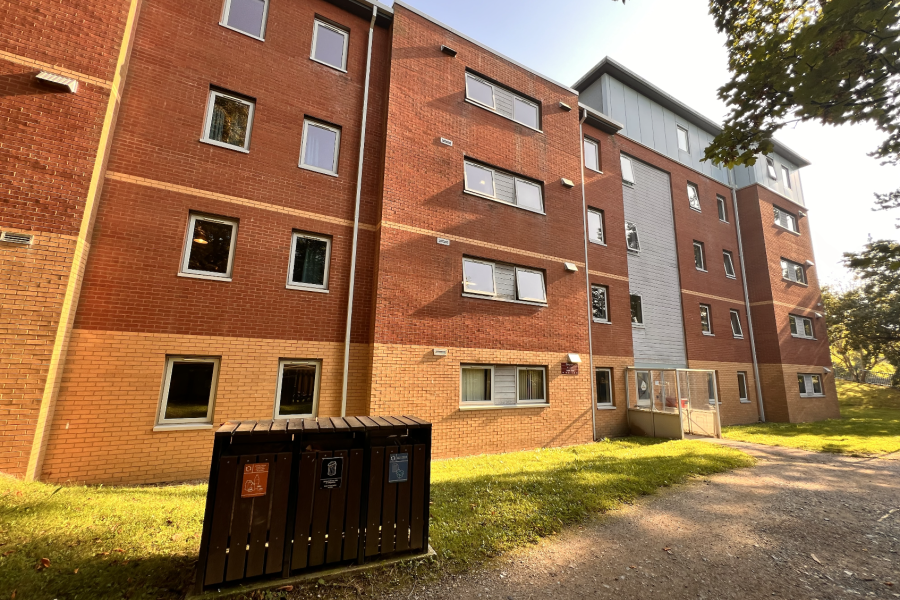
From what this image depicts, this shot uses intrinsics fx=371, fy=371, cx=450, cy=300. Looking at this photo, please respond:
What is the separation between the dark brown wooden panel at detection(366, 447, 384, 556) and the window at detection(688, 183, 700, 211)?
68.9 feet

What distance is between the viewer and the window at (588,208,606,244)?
1470cm

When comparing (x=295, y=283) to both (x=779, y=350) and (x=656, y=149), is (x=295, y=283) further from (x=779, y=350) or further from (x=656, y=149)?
(x=779, y=350)

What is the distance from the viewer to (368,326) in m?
9.63

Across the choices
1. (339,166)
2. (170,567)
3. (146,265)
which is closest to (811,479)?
(170,567)

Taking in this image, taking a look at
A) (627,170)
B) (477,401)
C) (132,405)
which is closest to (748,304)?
(627,170)

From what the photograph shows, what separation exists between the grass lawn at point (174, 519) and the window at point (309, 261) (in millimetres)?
4674

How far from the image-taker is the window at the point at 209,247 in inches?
321

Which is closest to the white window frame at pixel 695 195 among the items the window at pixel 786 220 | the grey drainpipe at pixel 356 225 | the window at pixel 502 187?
the window at pixel 786 220

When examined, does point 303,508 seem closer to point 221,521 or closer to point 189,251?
point 221,521

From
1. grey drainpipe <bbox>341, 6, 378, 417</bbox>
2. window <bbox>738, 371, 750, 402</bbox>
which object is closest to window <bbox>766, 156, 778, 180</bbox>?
window <bbox>738, 371, 750, 402</bbox>

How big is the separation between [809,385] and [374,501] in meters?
26.4

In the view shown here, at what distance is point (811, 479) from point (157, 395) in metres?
13.8

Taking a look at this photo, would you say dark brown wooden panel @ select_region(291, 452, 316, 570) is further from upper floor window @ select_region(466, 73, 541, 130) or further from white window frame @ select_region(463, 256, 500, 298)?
upper floor window @ select_region(466, 73, 541, 130)

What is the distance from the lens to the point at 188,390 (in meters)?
7.76
